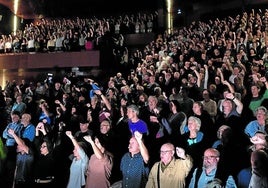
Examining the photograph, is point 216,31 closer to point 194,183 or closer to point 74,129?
point 74,129

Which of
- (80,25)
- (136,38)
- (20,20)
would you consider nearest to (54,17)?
(20,20)

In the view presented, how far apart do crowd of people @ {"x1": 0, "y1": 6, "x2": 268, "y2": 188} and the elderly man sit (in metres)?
0.01

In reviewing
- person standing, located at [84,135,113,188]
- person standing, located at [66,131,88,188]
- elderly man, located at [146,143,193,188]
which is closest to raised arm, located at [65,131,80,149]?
person standing, located at [66,131,88,188]

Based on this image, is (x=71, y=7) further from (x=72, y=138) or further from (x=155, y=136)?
(x=72, y=138)

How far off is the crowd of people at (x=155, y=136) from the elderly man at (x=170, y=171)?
12 mm

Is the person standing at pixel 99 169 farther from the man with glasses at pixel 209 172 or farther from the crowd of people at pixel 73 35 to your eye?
the crowd of people at pixel 73 35

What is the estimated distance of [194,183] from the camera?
16.0 ft

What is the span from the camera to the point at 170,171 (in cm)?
500

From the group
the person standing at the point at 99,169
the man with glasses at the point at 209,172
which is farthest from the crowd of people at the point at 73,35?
the man with glasses at the point at 209,172

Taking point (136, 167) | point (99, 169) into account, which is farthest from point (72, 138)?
point (136, 167)

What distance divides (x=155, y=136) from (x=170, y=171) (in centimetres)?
197

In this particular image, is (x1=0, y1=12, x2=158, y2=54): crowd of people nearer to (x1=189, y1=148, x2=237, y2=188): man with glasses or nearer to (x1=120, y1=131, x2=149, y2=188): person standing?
(x1=120, y1=131, x2=149, y2=188): person standing

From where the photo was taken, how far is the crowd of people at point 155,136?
5.03 meters

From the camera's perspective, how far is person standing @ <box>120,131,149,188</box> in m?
5.29
